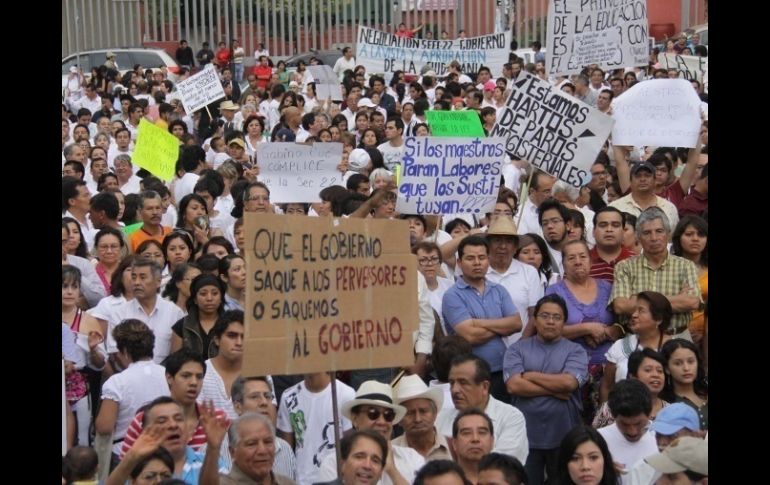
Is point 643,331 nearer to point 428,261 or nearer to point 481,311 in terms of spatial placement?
point 481,311

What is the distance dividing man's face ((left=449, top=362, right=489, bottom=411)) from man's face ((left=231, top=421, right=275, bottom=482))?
4.77 ft

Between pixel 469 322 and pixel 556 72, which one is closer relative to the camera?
pixel 469 322

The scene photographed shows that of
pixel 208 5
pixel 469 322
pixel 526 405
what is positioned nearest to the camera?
pixel 526 405

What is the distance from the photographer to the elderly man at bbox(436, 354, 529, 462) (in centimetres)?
762

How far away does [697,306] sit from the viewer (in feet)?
29.2

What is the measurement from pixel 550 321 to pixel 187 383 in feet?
7.06

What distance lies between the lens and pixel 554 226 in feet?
34.3

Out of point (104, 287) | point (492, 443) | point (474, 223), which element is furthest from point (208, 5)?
point (492, 443)

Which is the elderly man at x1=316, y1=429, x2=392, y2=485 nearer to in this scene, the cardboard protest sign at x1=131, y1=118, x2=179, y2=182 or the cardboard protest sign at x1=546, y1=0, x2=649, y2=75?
the cardboard protest sign at x1=131, y1=118, x2=179, y2=182

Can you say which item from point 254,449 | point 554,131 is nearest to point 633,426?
point 254,449

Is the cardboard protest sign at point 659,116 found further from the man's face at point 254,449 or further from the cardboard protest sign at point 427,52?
the cardboard protest sign at point 427,52

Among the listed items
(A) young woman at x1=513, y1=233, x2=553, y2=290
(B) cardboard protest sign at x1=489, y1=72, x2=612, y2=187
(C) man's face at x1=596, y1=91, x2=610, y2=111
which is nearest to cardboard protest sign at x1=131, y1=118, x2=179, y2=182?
(B) cardboard protest sign at x1=489, y1=72, x2=612, y2=187
